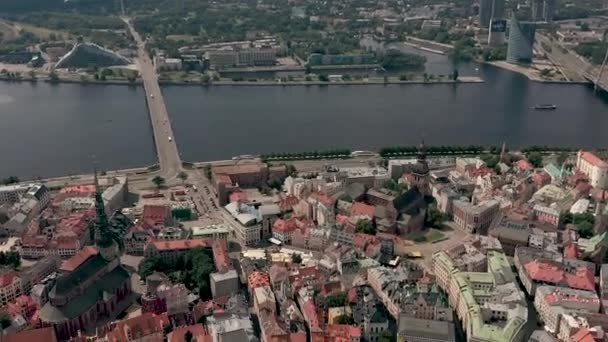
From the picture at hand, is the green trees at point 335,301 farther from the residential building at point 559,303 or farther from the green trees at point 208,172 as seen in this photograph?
the green trees at point 208,172

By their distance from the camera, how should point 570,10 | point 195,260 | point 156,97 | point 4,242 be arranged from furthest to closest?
A: point 570,10, point 156,97, point 4,242, point 195,260

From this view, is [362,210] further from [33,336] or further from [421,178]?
[33,336]

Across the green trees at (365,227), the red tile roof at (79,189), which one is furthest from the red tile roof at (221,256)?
the red tile roof at (79,189)

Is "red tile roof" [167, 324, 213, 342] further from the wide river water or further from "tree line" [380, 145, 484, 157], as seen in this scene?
"tree line" [380, 145, 484, 157]

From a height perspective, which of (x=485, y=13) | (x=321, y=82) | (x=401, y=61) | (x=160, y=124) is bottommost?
(x=160, y=124)

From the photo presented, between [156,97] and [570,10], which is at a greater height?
[570,10]

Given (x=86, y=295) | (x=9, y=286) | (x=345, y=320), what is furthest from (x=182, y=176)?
(x=345, y=320)

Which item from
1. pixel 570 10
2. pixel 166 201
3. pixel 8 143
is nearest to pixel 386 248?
pixel 166 201

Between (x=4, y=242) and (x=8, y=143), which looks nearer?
(x=4, y=242)

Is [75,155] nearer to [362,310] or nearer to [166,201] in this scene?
[166,201]
